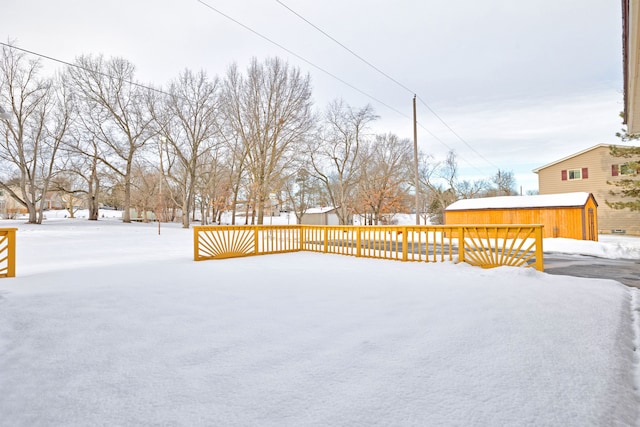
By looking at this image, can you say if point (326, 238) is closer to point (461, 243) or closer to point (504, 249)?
point (461, 243)

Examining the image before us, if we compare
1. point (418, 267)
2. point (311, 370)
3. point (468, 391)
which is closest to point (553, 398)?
point (468, 391)

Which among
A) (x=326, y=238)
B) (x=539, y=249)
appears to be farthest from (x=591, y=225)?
(x=326, y=238)

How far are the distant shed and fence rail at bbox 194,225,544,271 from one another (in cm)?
542

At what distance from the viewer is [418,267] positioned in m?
6.41

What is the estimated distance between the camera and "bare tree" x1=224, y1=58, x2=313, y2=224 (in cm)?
1720

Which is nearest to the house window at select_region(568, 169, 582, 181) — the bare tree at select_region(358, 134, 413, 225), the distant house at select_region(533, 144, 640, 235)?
the distant house at select_region(533, 144, 640, 235)

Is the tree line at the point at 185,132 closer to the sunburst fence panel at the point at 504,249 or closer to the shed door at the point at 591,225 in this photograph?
the sunburst fence panel at the point at 504,249

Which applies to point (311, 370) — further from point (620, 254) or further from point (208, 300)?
point (620, 254)

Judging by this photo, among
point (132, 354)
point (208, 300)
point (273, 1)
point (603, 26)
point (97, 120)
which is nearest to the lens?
point (132, 354)

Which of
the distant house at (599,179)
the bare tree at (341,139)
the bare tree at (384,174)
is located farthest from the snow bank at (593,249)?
the bare tree at (384,174)

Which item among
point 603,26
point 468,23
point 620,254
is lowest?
point 620,254

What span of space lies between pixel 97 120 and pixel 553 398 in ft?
85.2

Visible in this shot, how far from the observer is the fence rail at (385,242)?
6.07 m

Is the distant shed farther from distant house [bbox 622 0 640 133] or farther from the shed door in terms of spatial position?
distant house [bbox 622 0 640 133]
